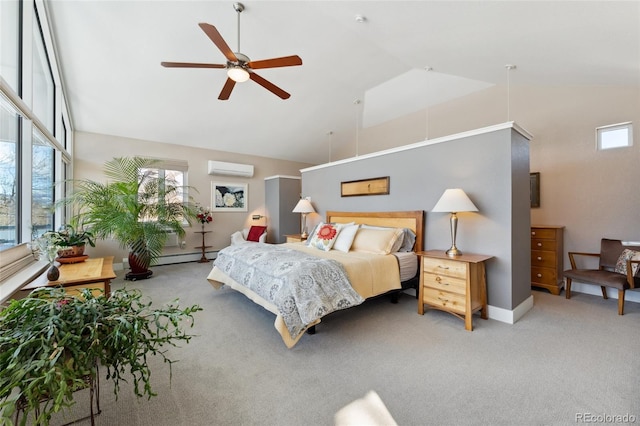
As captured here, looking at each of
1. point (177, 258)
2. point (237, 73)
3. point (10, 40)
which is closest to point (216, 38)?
point (237, 73)

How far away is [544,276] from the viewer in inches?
154

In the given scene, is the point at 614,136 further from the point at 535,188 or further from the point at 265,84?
the point at 265,84

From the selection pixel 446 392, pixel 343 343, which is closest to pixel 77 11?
pixel 343 343

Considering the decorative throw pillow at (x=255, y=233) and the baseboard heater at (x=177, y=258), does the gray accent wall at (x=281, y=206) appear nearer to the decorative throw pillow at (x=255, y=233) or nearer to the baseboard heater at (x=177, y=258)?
the decorative throw pillow at (x=255, y=233)

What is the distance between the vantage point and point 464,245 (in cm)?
328

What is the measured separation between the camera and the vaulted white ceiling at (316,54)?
2453 mm

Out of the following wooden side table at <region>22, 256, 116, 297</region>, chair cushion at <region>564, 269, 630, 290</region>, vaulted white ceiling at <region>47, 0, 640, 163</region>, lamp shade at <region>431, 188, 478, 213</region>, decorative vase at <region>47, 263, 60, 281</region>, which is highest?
vaulted white ceiling at <region>47, 0, 640, 163</region>

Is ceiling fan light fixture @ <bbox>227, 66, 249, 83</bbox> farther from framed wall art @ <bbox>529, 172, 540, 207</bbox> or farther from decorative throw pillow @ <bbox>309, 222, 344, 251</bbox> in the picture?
framed wall art @ <bbox>529, 172, 540, 207</bbox>

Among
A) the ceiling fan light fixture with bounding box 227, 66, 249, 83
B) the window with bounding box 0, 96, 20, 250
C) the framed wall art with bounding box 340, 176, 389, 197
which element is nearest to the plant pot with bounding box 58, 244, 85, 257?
the window with bounding box 0, 96, 20, 250

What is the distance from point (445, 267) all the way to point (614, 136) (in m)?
3.22

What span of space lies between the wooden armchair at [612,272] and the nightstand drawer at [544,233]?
0.32m

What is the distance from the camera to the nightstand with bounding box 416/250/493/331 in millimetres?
2746

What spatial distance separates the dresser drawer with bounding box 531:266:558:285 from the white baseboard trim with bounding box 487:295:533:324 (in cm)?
112

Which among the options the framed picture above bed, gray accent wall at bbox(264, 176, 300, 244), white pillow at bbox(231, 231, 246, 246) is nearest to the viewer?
white pillow at bbox(231, 231, 246, 246)
